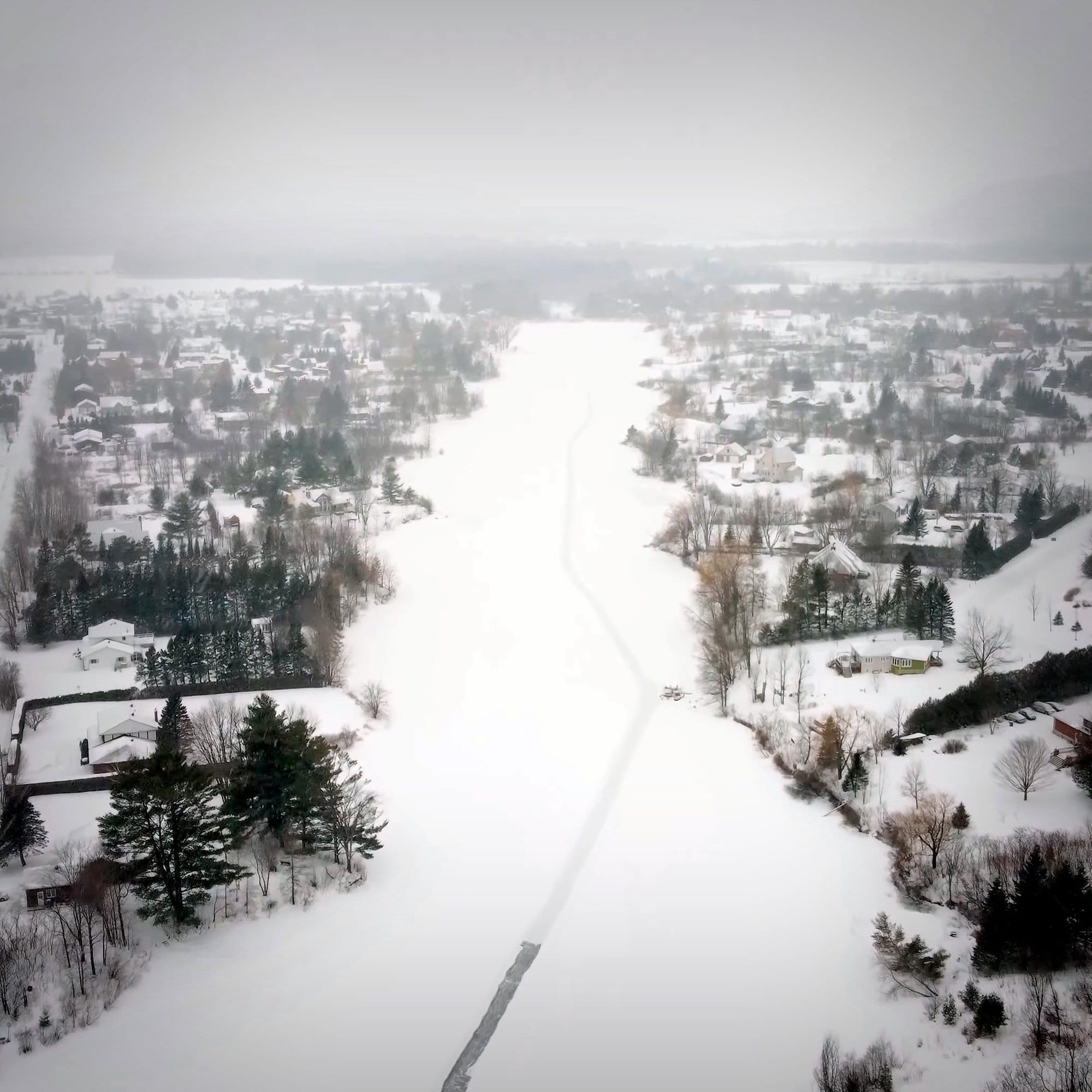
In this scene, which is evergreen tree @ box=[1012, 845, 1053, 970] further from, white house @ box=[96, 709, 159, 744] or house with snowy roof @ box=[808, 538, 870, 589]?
white house @ box=[96, 709, 159, 744]

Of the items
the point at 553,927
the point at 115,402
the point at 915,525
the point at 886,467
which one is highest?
the point at 115,402

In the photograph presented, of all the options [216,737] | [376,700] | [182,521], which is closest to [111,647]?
[216,737]

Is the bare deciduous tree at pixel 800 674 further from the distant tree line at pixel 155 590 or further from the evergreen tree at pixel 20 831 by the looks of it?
the evergreen tree at pixel 20 831

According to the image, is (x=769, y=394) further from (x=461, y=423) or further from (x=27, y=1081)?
(x=27, y=1081)

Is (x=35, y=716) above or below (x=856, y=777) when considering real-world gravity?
above

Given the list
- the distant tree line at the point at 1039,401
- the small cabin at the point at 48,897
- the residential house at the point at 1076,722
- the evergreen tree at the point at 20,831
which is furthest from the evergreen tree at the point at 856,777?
the distant tree line at the point at 1039,401

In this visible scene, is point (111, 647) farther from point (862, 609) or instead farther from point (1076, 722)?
point (1076, 722)
